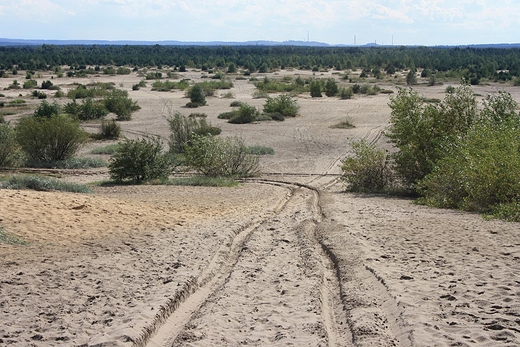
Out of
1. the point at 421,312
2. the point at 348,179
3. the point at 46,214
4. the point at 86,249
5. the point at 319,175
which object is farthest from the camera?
the point at 319,175

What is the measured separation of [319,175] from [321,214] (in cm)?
829

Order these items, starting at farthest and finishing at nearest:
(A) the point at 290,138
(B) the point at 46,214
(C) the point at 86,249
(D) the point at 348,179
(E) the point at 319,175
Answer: (A) the point at 290,138 < (E) the point at 319,175 < (D) the point at 348,179 < (B) the point at 46,214 < (C) the point at 86,249

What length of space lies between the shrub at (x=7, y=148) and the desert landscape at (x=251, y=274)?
29.3 ft

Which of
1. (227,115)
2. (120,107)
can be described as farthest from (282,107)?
(120,107)

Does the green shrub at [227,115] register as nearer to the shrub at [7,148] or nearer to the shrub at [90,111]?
the shrub at [90,111]

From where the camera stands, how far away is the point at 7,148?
69.3 feet

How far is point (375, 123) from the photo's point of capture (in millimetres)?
35031

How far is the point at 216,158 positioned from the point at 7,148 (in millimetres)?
7522

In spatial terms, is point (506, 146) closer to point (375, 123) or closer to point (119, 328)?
point (119, 328)

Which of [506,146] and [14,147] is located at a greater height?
[506,146]

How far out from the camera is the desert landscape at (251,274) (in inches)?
249

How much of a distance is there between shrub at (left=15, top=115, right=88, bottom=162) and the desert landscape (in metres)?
9.51

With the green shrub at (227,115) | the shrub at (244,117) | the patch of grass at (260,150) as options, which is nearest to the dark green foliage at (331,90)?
the green shrub at (227,115)


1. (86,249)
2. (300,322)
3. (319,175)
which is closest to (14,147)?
(319,175)
